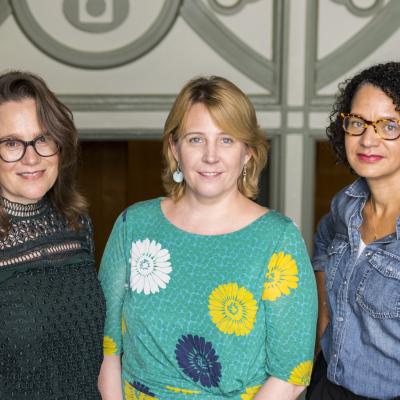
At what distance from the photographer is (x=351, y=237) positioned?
2.04 m

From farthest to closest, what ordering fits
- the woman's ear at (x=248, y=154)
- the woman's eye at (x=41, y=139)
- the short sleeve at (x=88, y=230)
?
the short sleeve at (x=88, y=230) → the woman's ear at (x=248, y=154) → the woman's eye at (x=41, y=139)

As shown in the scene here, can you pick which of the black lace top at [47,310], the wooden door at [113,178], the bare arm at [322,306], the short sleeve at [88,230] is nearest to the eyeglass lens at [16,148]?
the black lace top at [47,310]

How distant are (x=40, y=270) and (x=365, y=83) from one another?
1.02 m

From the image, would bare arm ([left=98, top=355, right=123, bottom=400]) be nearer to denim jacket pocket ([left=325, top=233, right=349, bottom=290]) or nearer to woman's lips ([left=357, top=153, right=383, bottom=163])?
denim jacket pocket ([left=325, top=233, right=349, bottom=290])

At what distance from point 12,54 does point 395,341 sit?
2486 millimetres

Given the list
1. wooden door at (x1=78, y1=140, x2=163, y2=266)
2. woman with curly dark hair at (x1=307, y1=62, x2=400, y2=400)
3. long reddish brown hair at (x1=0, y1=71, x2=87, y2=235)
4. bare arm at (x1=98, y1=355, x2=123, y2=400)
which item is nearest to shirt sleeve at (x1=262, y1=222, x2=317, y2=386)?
woman with curly dark hair at (x1=307, y1=62, x2=400, y2=400)

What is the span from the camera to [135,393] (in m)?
2.03

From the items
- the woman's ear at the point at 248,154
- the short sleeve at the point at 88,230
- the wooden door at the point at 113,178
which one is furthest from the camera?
the wooden door at the point at 113,178

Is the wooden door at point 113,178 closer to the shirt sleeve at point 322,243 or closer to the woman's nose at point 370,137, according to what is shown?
the shirt sleeve at point 322,243

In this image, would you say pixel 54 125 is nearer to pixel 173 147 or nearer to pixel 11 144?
pixel 11 144

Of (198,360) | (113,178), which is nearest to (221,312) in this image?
(198,360)

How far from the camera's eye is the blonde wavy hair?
1933 mm

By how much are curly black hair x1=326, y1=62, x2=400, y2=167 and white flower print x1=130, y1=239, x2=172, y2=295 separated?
66cm

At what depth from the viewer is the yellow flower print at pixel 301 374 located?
1.94 meters
